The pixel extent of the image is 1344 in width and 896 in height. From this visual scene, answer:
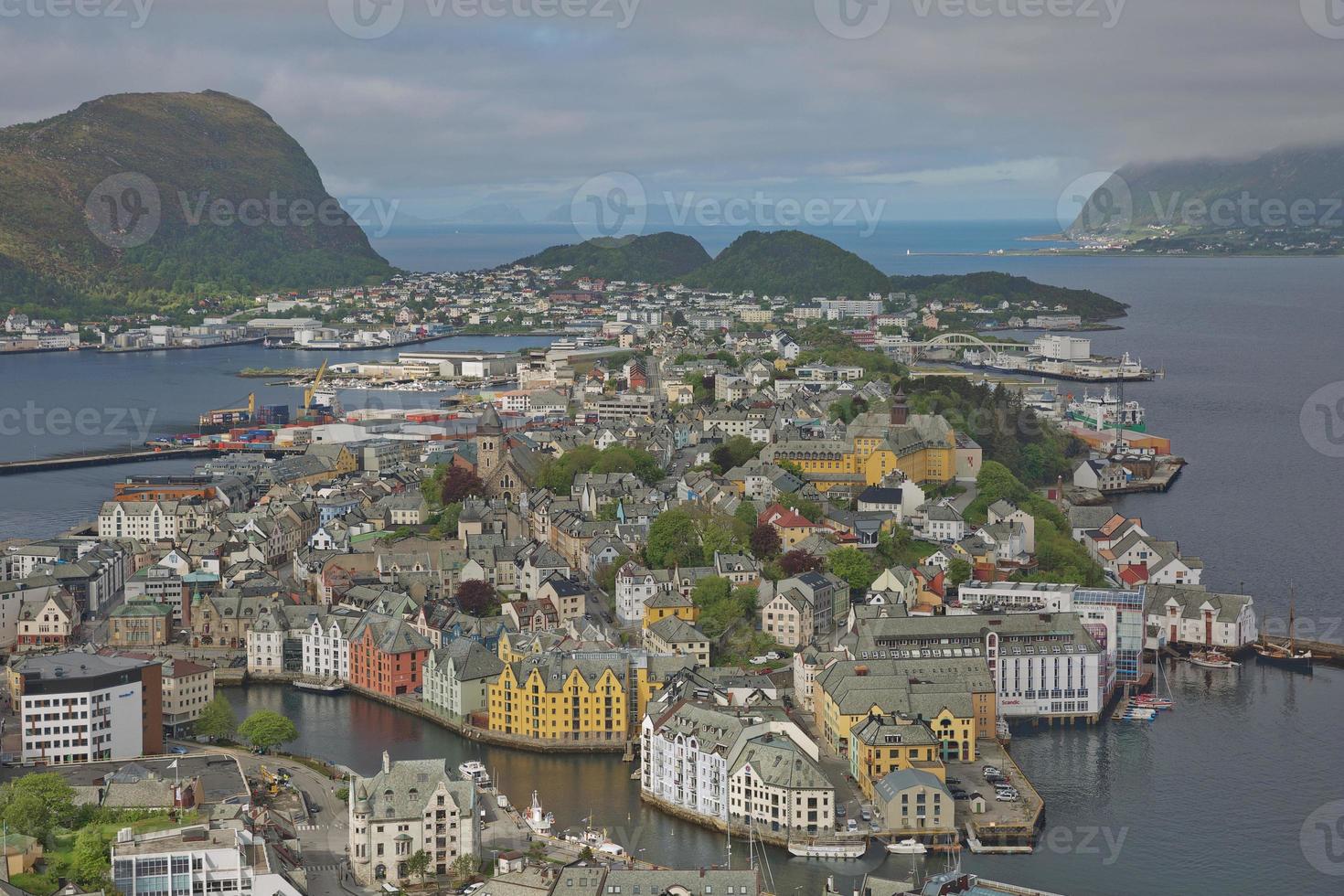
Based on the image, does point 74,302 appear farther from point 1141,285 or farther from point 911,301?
point 1141,285

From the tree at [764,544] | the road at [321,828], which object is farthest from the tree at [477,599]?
the road at [321,828]

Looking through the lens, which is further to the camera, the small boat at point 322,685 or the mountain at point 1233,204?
the mountain at point 1233,204

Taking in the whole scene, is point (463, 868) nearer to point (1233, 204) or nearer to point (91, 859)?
point (91, 859)

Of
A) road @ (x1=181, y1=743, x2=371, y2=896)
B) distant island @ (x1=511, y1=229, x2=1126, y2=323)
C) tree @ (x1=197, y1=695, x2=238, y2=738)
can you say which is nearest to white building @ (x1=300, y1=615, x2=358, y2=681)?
tree @ (x1=197, y1=695, x2=238, y2=738)

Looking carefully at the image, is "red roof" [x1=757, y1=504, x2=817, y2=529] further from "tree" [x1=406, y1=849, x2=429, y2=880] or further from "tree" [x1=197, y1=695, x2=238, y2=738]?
"tree" [x1=406, y1=849, x2=429, y2=880]

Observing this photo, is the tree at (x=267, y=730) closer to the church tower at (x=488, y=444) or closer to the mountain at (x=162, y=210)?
the church tower at (x=488, y=444)

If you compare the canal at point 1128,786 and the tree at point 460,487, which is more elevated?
the tree at point 460,487

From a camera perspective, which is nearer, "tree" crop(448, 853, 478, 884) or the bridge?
"tree" crop(448, 853, 478, 884)
